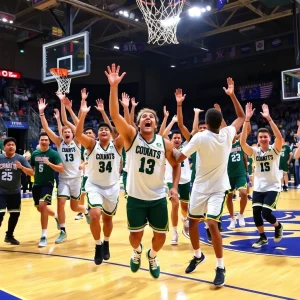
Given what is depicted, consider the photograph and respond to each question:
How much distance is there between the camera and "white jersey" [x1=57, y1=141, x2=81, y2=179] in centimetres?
644

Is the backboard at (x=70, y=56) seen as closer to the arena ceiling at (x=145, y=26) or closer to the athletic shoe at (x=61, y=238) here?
the arena ceiling at (x=145, y=26)

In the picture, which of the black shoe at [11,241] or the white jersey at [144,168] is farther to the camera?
the black shoe at [11,241]

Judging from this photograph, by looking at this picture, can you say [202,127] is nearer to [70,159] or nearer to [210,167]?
[210,167]

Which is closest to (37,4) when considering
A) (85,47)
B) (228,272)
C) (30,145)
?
(85,47)

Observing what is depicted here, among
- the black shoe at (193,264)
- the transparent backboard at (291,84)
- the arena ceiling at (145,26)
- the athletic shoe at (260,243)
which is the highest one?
the arena ceiling at (145,26)

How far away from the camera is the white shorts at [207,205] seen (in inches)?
159

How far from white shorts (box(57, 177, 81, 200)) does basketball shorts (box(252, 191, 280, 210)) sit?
2896mm

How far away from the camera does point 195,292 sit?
3629mm

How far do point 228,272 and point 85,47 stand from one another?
8.46 metres

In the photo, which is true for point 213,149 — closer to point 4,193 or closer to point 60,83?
point 4,193

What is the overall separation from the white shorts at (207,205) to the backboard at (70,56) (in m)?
7.30

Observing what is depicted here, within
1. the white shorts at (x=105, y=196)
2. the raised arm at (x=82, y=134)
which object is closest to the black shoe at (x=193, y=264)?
the white shorts at (x=105, y=196)

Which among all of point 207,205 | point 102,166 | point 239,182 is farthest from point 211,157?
point 239,182

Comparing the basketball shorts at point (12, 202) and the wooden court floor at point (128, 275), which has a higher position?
the basketball shorts at point (12, 202)
